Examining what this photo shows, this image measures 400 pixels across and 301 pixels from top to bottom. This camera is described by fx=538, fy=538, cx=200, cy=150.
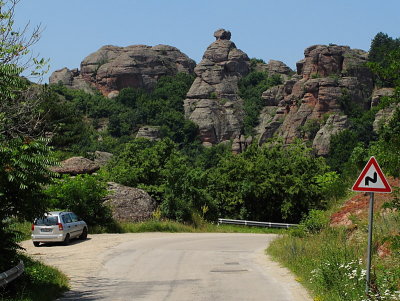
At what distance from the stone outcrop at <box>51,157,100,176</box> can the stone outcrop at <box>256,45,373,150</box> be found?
7449 centimetres

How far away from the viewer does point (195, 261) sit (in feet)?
59.4

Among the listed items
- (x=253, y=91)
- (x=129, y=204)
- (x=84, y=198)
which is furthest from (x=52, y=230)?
(x=253, y=91)

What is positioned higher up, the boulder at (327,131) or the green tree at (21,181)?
the boulder at (327,131)

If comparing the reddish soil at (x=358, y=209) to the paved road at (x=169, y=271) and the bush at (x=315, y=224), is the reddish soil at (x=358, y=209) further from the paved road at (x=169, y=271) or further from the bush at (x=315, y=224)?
the paved road at (x=169, y=271)

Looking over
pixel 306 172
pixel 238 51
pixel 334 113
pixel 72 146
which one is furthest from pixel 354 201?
pixel 238 51

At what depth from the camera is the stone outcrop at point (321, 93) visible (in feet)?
370

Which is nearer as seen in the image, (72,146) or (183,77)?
(72,146)

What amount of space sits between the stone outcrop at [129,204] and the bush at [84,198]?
172cm

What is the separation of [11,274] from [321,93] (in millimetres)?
110517

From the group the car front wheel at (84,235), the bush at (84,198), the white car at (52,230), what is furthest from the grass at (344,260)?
the bush at (84,198)

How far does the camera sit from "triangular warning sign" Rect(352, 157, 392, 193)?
400 inches

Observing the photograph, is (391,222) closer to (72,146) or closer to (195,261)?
(195,261)

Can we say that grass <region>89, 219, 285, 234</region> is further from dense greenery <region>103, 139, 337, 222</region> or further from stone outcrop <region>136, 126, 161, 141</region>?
stone outcrop <region>136, 126, 161, 141</region>

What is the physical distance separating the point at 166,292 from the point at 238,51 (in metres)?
155
